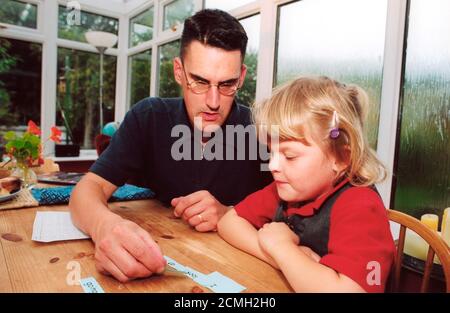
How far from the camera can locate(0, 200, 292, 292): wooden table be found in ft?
2.32

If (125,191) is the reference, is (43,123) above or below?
above

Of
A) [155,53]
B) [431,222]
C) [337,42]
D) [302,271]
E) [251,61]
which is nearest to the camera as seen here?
[302,271]

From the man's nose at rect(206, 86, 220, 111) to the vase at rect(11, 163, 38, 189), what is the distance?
94cm

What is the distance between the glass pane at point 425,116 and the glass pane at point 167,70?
8.83 feet

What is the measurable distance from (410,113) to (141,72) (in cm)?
399

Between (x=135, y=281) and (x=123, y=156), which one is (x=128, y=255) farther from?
(x=123, y=156)

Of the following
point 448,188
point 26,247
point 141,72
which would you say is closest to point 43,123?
point 141,72

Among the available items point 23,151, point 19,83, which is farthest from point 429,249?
point 19,83

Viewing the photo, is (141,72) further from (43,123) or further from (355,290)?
(355,290)

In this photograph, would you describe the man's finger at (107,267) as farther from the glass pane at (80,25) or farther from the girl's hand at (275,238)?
the glass pane at (80,25)

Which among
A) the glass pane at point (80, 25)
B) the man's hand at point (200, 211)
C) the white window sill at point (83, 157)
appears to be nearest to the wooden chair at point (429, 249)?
the man's hand at point (200, 211)

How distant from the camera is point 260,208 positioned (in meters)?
1.11

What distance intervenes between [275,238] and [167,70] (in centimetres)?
383

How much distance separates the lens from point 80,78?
4844 millimetres
